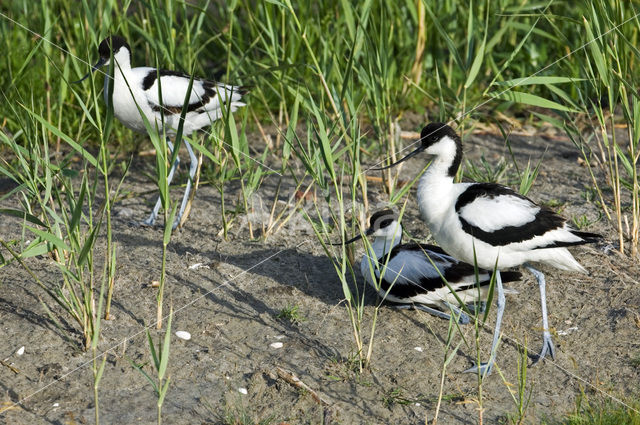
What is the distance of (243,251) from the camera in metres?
4.16

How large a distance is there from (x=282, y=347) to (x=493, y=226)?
3.22 feet

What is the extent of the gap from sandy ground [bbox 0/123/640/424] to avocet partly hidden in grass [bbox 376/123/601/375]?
9.3 inches

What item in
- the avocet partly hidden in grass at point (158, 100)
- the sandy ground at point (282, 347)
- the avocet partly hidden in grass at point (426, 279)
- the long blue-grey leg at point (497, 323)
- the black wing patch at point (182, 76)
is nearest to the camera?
the sandy ground at point (282, 347)

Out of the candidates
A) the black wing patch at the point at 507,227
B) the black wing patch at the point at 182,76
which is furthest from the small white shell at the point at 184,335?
the black wing patch at the point at 182,76

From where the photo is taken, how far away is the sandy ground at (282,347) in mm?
3004

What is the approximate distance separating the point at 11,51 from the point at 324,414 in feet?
11.9

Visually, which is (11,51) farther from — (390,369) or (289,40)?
(390,369)

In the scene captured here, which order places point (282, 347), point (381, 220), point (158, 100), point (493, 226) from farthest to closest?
point (158, 100) → point (381, 220) → point (493, 226) → point (282, 347)

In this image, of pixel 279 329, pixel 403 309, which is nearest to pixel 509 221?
pixel 403 309

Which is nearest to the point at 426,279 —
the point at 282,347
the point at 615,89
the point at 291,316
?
the point at 291,316

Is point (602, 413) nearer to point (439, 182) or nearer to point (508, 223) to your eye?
point (508, 223)

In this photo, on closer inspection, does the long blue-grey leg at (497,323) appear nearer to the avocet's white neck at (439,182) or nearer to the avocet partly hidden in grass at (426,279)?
the avocet partly hidden in grass at (426,279)

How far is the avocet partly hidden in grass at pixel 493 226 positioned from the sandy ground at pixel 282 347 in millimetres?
236

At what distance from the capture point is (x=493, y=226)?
349 centimetres
